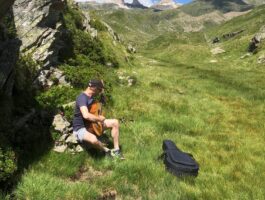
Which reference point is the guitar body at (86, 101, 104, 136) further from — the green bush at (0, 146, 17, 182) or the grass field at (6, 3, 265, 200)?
the green bush at (0, 146, 17, 182)

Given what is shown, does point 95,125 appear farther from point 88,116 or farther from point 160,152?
point 160,152

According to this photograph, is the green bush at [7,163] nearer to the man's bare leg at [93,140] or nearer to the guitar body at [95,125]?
the man's bare leg at [93,140]

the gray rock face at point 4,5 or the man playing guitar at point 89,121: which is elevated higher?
the gray rock face at point 4,5

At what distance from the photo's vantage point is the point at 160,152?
12.0 meters

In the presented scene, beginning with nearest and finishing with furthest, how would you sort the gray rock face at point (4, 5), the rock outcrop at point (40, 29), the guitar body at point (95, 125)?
the gray rock face at point (4, 5) → the guitar body at point (95, 125) → the rock outcrop at point (40, 29)

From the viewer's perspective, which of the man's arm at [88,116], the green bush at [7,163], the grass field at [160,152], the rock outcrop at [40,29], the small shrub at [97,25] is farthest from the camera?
the small shrub at [97,25]

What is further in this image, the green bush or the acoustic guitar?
the acoustic guitar

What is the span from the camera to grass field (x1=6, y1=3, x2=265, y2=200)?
363 inches

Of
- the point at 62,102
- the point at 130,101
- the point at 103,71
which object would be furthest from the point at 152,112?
the point at 103,71

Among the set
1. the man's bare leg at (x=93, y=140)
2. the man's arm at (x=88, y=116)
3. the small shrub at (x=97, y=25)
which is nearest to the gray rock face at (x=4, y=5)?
the man's arm at (x=88, y=116)

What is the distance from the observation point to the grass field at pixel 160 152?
9.23 m

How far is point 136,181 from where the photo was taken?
986cm

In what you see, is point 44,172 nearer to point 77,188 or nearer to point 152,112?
point 77,188

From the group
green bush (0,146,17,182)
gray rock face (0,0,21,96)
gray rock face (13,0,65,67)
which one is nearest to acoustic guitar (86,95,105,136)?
gray rock face (0,0,21,96)
